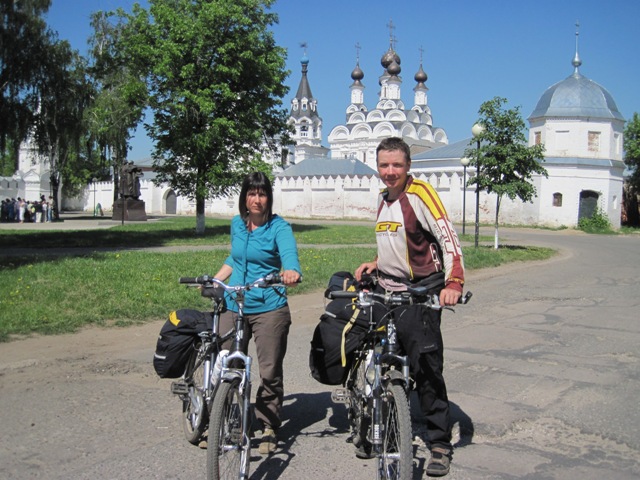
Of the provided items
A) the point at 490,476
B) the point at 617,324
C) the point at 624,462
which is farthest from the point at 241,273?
the point at 617,324

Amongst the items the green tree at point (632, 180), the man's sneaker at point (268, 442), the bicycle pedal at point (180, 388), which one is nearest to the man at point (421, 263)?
the man's sneaker at point (268, 442)

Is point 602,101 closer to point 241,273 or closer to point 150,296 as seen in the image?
point 150,296

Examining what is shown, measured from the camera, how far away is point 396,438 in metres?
3.67

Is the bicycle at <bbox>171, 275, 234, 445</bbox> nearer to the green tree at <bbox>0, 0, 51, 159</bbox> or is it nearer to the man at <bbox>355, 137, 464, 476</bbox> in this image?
the man at <bbox>355, 137, 464, 476</bbox>

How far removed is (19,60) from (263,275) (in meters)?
19.7

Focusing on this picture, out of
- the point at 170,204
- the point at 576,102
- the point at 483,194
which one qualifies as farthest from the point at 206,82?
the point at 170,204

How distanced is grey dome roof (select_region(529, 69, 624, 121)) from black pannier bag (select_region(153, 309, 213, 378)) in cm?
4141

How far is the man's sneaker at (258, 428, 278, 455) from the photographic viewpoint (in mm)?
4367

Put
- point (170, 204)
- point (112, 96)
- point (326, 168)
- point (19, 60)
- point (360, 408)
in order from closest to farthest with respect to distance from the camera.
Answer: point (360, 408) → point (19, 60) → point (112, 96) → point (326, 168) → point (170, 204)

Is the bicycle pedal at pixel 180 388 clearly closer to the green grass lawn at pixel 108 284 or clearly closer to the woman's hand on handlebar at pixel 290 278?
the woman's hand on handlebar at pixel 290 278

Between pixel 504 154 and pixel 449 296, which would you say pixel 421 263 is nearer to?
pixel 449 296

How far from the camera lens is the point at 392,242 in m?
4.26

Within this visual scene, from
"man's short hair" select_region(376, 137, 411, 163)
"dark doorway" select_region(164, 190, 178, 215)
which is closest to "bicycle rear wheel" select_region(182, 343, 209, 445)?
"man's short hair" select_region(376, 137, 411, 163)

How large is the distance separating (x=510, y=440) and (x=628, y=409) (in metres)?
1.37
